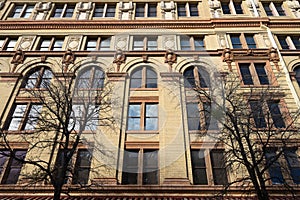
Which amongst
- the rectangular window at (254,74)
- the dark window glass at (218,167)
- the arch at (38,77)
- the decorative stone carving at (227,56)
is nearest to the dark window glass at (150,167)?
the dark window glass at (218,167)

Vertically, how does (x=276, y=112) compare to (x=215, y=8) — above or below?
below

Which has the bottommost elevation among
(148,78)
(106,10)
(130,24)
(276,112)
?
(276,112)

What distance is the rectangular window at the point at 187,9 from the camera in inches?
921

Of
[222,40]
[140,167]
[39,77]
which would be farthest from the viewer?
[222,40]

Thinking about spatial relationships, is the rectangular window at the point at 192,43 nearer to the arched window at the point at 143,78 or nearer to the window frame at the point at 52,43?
the arched window at the point at 143,78

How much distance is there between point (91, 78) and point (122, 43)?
4.68 m

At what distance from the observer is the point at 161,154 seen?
14.0 metres

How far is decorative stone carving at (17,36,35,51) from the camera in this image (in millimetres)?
20166

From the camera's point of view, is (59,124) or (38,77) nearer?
(59,124)

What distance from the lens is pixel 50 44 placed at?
2059 cm

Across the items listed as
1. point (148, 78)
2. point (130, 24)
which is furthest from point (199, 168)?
point (130, 24)

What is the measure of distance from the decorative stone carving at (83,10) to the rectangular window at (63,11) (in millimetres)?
843

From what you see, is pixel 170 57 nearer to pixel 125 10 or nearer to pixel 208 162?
pixel 125 10

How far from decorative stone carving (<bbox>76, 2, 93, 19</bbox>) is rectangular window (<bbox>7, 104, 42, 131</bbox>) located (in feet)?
34.1
